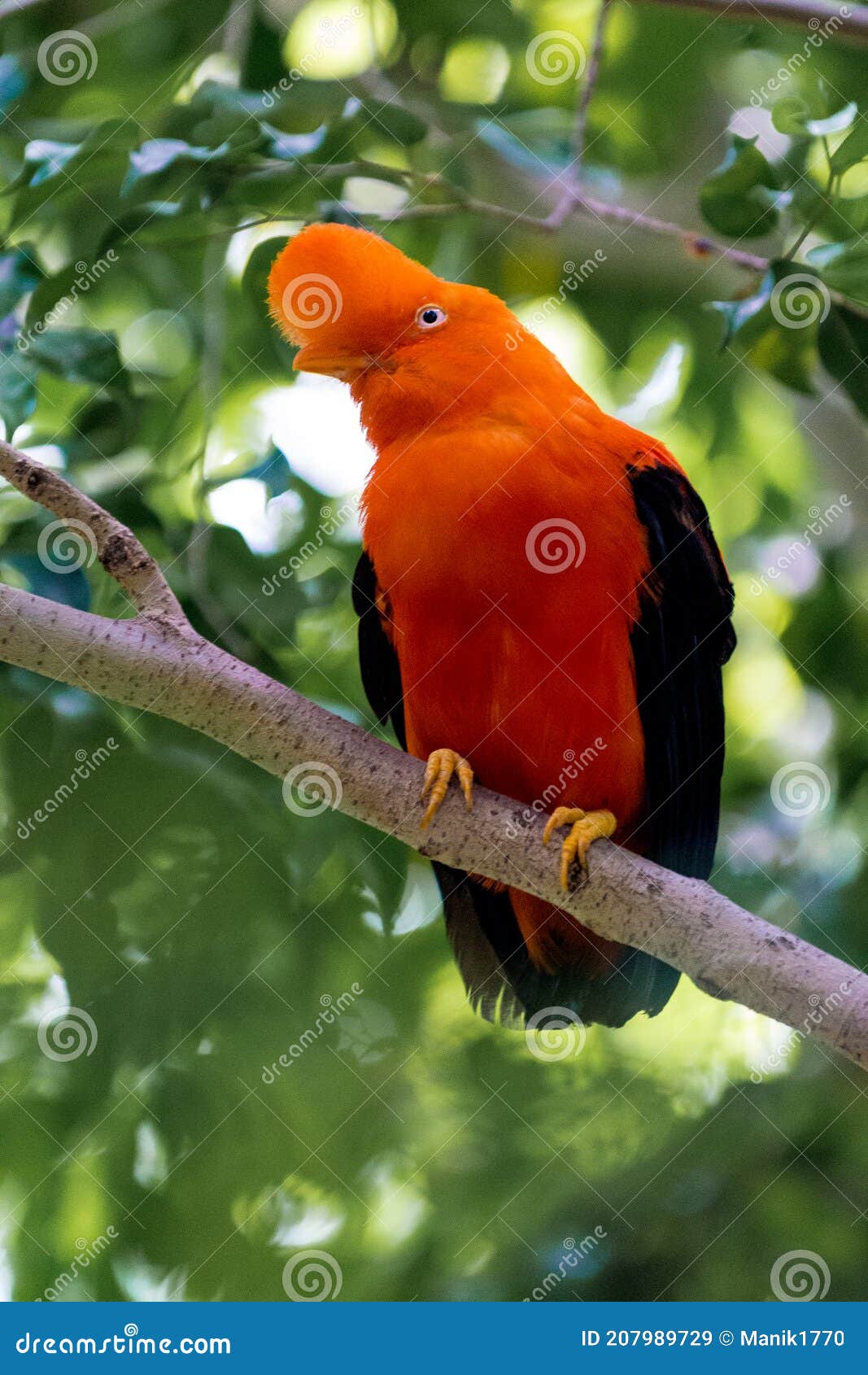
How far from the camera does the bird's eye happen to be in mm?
2502

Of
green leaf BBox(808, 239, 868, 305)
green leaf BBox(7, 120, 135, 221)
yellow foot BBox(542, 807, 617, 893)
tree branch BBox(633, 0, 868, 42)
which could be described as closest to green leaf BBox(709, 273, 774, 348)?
green leaf BBox(808, 239, 868, 305)

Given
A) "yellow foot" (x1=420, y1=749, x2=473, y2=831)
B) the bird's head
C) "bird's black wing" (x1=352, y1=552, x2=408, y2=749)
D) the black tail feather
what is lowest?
the black tail feather

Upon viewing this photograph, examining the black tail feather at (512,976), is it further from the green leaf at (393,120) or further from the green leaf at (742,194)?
the green leaf at (393,120)

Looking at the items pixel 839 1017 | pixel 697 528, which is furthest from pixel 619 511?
pixel 839 1017

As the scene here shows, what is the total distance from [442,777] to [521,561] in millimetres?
482

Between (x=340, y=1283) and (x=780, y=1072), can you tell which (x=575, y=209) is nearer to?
(x=780, y=1072)

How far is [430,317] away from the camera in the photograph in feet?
8.23

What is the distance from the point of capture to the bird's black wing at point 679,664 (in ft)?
8.46

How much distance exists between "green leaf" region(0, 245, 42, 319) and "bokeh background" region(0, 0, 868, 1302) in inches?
0.6

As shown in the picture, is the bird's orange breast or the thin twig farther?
the bird's orange breast

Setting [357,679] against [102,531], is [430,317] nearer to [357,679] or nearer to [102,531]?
[102,531]

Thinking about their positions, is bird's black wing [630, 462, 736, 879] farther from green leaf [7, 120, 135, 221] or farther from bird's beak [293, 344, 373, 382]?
green leaf [7, 120, 135, 221]

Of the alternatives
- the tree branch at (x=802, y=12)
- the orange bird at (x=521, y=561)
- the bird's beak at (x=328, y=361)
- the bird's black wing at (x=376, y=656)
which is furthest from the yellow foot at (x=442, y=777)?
the tree branch at (x=802, y=12)

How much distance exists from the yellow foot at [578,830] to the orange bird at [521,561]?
11mm
